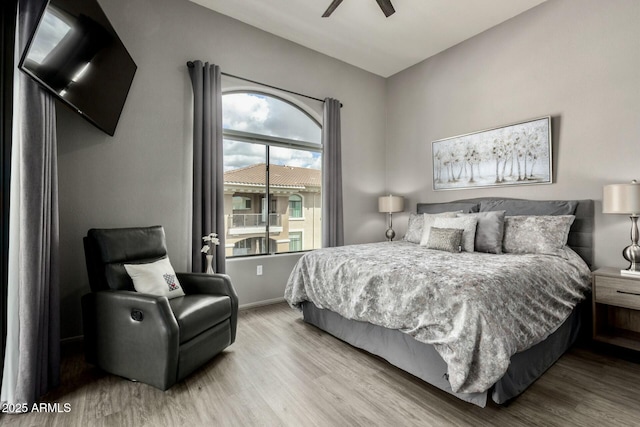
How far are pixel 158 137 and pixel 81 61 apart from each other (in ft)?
3.60

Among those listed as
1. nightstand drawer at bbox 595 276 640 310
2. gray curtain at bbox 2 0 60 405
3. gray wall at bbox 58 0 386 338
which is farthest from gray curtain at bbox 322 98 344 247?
gray curtain at bbox 2 0 60 405

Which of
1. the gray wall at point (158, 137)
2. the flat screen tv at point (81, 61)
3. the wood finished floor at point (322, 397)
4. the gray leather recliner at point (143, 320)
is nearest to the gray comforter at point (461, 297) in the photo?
the wood finished floor at point (322, 397)

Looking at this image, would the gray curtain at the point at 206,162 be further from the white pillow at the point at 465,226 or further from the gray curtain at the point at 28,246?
the white pillow at the point at 465,226

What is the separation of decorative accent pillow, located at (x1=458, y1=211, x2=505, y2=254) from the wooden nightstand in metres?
0.76

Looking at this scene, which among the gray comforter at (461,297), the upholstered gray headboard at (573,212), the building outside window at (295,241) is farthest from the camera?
the building outside window at (295,241)

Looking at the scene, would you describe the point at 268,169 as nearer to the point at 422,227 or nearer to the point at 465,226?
the point at 422,227

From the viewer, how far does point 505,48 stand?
3676mm

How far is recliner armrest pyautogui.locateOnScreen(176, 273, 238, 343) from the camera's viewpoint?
260 centimetres

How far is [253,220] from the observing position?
399cm

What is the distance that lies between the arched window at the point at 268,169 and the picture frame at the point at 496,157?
1771 mm

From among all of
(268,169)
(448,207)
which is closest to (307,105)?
(268,169)

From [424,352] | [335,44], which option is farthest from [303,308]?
[335,44]

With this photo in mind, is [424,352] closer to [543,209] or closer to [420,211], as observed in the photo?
[543,209]

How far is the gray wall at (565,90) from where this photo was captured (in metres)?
2.85
